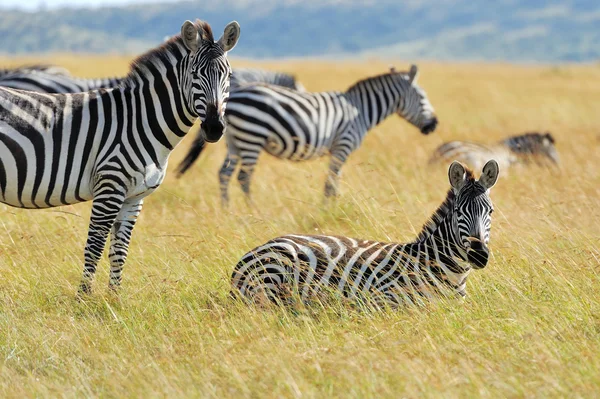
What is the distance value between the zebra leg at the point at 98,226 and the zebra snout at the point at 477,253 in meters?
2.57

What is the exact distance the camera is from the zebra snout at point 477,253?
5.27 m

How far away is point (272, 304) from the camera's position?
555 cm

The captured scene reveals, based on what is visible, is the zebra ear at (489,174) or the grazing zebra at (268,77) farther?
the grazing zebra at (268,77)

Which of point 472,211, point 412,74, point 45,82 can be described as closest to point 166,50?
point 472,211

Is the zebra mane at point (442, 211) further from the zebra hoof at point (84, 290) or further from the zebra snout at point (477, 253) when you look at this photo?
the zebra hoof at point (84, 290)

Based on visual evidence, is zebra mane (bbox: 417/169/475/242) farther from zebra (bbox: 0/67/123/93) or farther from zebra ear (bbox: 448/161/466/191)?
zebra (bbox: 0/67/123/93)

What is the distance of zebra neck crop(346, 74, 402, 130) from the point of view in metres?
11.6

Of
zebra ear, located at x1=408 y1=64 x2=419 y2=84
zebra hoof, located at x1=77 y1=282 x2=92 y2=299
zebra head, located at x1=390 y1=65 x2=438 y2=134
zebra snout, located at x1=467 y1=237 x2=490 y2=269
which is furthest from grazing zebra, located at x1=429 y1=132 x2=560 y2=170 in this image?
zebra hoof, located at x1=77 y1=282 x2=92 y2=299

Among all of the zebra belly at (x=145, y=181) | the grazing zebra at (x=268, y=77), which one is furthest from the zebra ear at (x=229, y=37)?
the grazing zebra at (x=268, y=77)

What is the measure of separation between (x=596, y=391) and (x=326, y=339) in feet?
5.32

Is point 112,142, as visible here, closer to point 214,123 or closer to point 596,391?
point 214,123

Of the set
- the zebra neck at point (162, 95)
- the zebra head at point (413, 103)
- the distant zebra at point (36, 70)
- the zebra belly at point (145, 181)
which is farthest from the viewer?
the distant zebra at point (36, 70)

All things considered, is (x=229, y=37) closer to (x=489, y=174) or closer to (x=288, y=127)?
(x=489, y=174)

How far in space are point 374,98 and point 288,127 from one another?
5.35 feet
